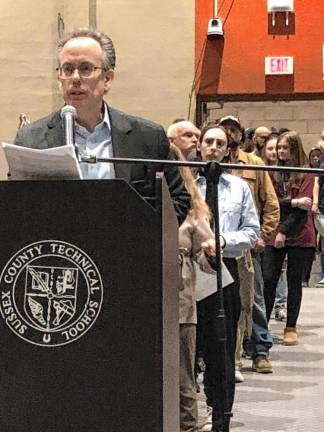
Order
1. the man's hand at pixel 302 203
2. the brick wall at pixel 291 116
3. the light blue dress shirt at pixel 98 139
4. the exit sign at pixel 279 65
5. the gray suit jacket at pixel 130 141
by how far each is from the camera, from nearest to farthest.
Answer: the gray suit jacket at pixel 130 141 → the light blue dress shirt at pixel 98 139 → the man's hand at pixel 302 203 → the exit sign at pixel 279 65 → the brick wall at pixel 291 116

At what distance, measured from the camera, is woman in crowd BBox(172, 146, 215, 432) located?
3.16 meters

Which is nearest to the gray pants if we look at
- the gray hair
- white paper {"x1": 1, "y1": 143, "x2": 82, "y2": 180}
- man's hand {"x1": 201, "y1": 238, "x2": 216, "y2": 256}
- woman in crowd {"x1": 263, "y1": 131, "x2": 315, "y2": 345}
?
man's hand {"x1": 201, "y1": 238, "x2": 216, "y2": 256}

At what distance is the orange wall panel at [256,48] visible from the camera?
315 inches

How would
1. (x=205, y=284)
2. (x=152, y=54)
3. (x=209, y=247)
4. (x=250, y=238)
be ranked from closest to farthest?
(x=209, y=247) < (x=205, y=284) < (x=250, y=238) < (x=152, y=54)

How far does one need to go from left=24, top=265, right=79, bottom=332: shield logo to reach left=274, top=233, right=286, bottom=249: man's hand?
407cm

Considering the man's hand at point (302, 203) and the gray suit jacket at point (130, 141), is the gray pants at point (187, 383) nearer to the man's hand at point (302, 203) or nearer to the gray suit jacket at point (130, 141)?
the gray suit jacket at point (130, 141)

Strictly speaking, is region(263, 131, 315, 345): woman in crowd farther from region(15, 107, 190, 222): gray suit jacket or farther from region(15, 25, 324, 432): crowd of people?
region(15, 107, 190, 222): gray suit jacket

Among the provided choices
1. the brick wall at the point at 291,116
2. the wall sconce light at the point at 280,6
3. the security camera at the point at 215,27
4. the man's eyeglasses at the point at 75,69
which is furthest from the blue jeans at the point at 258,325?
the brick wall at the point at 291,116

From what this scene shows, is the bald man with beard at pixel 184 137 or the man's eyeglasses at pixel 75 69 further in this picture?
the bald man with beard at pixel 184 137

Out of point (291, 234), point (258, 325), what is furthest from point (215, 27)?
point (258, 325)

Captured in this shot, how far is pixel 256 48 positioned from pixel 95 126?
6018mm

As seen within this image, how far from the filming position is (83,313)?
1434mm

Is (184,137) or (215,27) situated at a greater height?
(215,27)

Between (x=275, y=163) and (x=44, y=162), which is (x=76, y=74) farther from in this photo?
(x=275, y=163)
